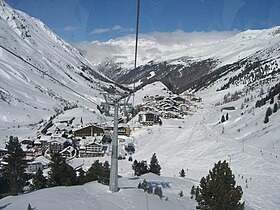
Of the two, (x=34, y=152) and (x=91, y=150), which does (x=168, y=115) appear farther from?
(x=34, y=152)

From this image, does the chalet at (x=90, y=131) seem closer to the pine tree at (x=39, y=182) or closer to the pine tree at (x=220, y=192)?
the pine tree at (x=39, y=182)

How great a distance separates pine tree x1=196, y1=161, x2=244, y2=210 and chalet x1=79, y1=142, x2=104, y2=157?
28041mm

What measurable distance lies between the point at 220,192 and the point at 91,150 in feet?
95.9

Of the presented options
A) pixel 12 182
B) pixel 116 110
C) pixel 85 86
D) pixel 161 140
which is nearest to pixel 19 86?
pixel 85 86

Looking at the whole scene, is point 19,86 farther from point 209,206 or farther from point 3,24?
point 209,206

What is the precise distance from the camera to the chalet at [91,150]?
3891 cm

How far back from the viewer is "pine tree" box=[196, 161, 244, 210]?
439 inches

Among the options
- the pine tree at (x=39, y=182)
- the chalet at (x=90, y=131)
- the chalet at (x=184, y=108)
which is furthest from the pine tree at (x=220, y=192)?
the chalet at (x=184, y=108)

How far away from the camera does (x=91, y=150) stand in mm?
39156

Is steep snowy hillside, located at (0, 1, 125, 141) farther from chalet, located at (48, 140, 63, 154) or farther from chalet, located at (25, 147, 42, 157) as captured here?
chalet, located at (25, 147, 42, 157)

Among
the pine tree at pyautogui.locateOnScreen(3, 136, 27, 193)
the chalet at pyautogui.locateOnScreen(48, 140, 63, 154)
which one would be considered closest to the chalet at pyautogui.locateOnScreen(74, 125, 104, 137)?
the chalet at pyautogui.locateOnScreen(48, 140, 63, 154)

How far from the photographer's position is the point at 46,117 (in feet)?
294

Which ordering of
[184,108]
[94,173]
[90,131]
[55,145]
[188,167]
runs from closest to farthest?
1. [94,173]
2. [188,167]
3. [55,145]
4. [90,131]
5. [184,108]

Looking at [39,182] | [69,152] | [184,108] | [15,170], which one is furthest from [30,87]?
[39,182]
